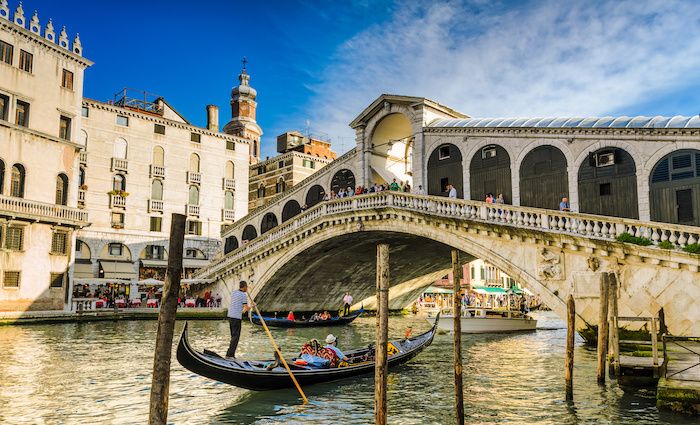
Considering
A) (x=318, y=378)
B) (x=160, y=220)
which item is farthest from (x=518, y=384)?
(x=160, y=220)

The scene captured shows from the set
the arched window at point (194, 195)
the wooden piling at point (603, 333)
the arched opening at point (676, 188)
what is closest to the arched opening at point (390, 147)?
the arched opening at point (676, 188)

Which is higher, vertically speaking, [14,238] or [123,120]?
[123,120]

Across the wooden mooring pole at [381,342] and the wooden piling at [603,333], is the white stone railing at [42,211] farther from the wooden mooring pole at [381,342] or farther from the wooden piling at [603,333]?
the wooden piling at [603,333]

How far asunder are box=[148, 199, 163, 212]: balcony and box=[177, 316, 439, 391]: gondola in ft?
81.1

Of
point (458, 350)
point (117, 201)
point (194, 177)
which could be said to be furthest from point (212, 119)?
point (458, 350)

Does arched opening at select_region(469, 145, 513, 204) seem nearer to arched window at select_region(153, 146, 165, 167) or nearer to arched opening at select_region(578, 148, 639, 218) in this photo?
arched opening at select_region(578, 148, 639, 218)

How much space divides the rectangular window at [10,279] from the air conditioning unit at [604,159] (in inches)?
832

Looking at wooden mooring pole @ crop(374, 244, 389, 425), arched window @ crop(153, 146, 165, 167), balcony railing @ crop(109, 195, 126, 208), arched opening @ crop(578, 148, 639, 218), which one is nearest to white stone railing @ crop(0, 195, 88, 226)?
balcony railing @ crop(109, 195, 126, 208)

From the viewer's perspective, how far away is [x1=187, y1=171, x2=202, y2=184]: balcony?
118 ft

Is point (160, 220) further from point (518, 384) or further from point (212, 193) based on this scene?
point (518, 384)

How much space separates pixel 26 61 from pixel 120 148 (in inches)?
380

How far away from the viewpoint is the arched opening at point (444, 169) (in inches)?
888

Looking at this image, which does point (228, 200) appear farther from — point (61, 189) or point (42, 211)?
point (42, 211)

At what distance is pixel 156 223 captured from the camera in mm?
34656
